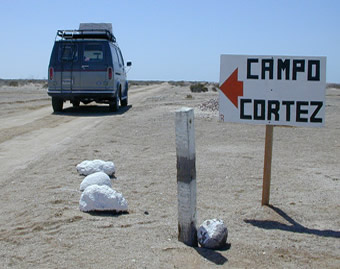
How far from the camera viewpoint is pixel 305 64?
481cm

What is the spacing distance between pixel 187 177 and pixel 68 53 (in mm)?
12414

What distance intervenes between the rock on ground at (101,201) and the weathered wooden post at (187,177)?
3.24 feet

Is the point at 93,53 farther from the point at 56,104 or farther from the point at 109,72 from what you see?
the point at 56,104

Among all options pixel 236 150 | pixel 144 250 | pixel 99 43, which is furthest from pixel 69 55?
pixel 144 250

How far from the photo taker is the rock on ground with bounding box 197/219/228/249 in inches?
148

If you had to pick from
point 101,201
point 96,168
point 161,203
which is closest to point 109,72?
point 96,168

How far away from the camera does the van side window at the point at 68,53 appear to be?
15289mm

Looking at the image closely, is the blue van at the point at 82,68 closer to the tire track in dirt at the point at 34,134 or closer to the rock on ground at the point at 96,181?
the tire track in dirt at the point at 34,134

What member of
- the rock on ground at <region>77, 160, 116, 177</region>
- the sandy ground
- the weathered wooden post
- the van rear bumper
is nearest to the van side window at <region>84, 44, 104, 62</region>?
the van rear bumper

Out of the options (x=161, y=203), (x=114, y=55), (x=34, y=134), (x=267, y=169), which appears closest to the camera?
(x=267, y=169)

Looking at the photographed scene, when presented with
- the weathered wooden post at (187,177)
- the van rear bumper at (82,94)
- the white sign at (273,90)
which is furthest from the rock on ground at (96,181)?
the van rear bumper at (82,94)

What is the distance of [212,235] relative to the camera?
12.3 ft

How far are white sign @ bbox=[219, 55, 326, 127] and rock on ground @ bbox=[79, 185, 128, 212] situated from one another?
145cm

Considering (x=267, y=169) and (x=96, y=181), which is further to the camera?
(x=96, y=181)
